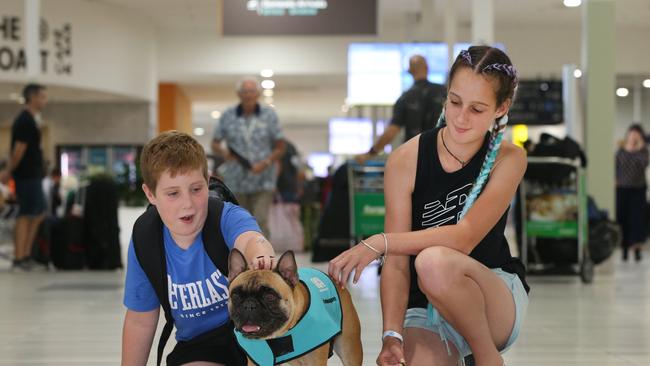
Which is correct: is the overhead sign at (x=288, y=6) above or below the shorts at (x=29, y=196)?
above

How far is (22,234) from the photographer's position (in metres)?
10.1

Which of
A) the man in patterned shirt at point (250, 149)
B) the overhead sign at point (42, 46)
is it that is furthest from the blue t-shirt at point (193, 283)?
the overhead sign at point (42, 46)

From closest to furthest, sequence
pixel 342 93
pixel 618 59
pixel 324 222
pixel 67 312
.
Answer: pixel 67 312
pixel 324 222
pixel 618 59
pixel 342 93

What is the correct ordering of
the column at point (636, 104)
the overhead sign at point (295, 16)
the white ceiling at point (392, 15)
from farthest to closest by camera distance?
the column at point (636, 104) < the white ceiling at point (392, 15) < the overhead sign at point (295, 16)

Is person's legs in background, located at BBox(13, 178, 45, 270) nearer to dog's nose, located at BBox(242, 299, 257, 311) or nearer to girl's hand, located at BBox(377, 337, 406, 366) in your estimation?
girl's hand, located at BBox(377, 337, 406, 366)

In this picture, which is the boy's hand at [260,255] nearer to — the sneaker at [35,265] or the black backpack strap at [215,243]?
the black backpack strap at [215,243]

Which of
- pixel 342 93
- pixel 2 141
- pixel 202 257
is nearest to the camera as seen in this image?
pixel 202 257

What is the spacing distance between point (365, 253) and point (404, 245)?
182 millimetres

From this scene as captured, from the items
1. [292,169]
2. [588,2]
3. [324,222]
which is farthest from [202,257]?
[292,169]

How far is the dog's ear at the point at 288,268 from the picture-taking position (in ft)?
8.04

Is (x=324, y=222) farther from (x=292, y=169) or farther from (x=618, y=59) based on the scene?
(x=618, y=59)

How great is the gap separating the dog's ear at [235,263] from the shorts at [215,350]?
56 cm

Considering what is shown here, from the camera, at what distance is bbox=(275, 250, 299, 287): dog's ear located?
8.04ft

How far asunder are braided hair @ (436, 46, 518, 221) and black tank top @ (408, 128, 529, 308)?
→ 0.13 feet
